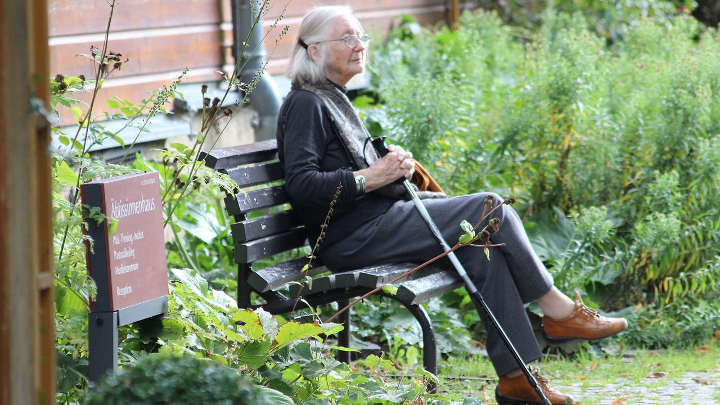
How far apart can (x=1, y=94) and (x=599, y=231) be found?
331cm

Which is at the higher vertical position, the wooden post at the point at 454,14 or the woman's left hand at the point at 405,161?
the wooden post at the point at 454,14

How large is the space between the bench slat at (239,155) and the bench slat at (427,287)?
2.83 feet

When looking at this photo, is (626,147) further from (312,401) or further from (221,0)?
(312,401)

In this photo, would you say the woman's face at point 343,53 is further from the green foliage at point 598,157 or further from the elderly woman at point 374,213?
the green foliage at point 598,157

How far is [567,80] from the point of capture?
4891mm

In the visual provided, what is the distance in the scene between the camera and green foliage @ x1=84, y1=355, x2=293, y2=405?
1595 millimetres

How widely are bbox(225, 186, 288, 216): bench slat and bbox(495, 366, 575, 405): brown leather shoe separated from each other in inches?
44.3

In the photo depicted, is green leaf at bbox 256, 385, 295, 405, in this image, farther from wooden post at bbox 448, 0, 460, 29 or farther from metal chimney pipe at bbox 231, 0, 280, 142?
wooden post at bbox 448, 0, 460, 29

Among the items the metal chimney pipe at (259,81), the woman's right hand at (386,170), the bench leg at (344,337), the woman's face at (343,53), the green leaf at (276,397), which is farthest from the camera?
the metal chimney pipe at (259,81)

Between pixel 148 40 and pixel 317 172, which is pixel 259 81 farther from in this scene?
pixel 317 172

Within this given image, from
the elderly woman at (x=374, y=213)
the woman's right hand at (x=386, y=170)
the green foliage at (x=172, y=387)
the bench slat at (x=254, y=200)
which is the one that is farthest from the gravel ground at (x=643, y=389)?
the green foliage at (x=172, y=387)

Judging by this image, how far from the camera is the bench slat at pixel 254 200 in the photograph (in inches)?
128

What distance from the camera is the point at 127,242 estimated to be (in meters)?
2.14

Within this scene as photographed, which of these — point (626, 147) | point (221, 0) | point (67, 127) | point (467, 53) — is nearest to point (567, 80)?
point (626, 147)
